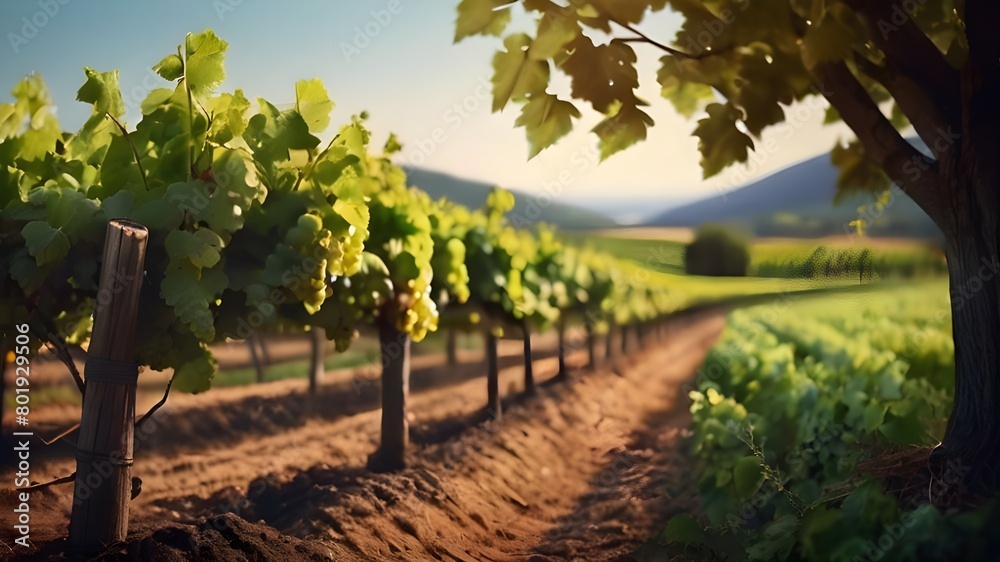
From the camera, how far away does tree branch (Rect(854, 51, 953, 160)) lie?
259 centimetres

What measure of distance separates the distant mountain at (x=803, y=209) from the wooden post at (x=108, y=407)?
2.06 m

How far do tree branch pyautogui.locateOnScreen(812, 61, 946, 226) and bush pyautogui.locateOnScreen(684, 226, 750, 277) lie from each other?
1106 millimetres

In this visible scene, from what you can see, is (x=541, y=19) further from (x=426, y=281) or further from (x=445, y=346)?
(x=445, y=346)

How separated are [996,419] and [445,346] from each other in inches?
274

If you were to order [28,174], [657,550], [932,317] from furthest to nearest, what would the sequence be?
[932,317], [657,550], [28,174]

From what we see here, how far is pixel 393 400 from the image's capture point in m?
4.68

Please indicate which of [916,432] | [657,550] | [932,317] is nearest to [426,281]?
[657,550]

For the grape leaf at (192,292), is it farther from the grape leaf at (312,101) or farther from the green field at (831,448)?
the green field at (831,448)

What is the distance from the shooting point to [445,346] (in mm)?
9102

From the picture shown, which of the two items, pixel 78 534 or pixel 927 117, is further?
pixel 927 117

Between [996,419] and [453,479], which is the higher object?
[996,419]

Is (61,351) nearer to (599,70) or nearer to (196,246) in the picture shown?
(196,246)

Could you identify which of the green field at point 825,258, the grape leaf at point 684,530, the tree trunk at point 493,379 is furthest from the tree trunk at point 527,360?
the grape leaf at point 684,530

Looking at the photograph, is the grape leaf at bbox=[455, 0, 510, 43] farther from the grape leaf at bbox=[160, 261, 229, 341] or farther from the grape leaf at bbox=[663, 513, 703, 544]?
the grape leaf at bbox=[663, 513, 703, 544]
